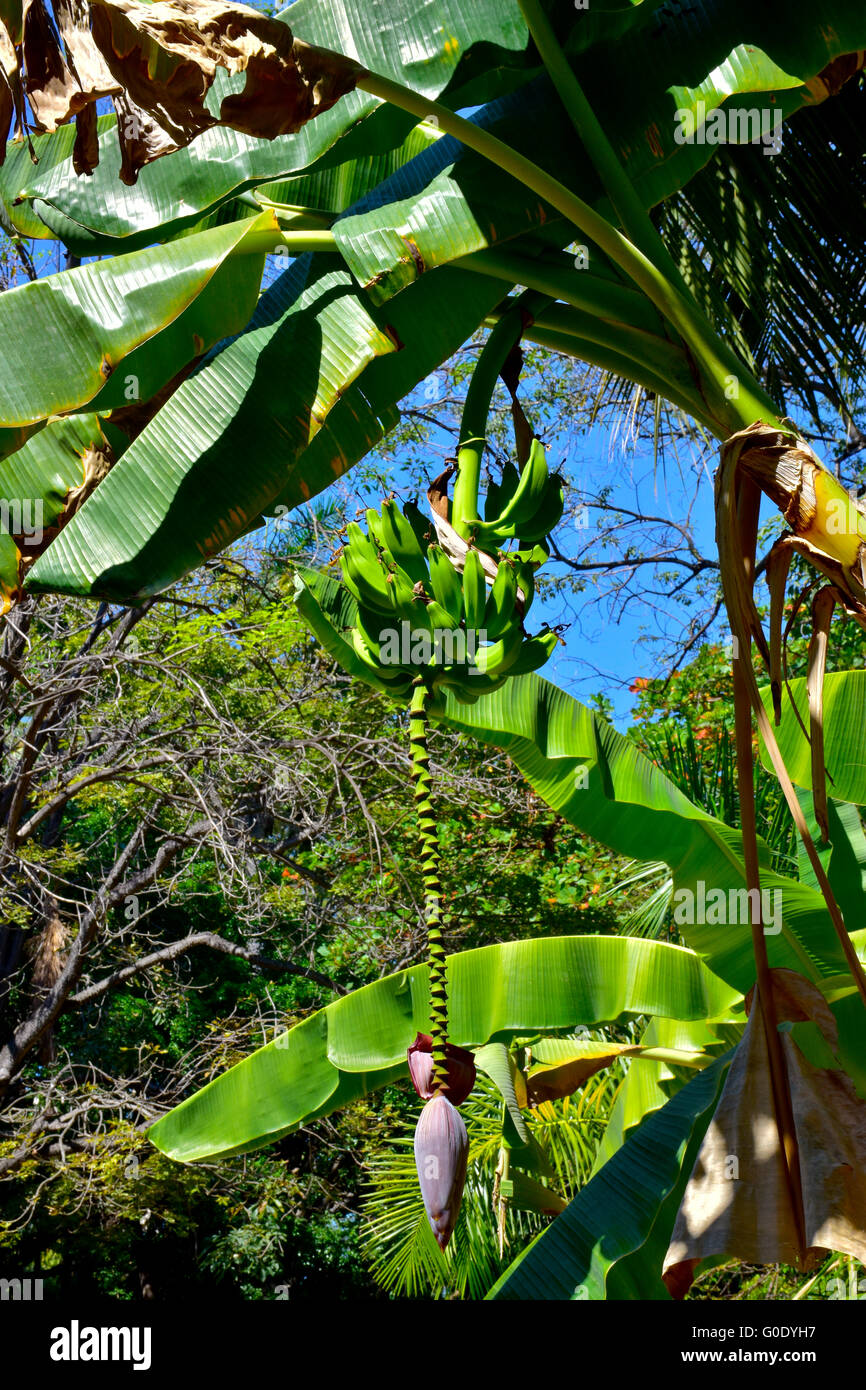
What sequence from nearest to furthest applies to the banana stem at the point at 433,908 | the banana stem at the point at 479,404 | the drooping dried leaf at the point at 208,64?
the banana stem at the point at 433,908, the drooping dried leaf at the point at 208,64, the banana stem at the point at 479,404

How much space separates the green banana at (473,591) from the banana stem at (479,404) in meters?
0.10

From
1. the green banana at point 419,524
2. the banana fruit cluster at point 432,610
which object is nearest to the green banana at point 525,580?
the banana fruit cluster at point 432,610

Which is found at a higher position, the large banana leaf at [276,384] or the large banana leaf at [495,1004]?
the large banana leaf at [276,384]

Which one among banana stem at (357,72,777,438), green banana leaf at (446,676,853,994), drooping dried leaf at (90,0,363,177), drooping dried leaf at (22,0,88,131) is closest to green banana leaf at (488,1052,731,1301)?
green banana leaf at (446,676,853,994)

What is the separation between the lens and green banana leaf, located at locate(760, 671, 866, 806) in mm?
2986

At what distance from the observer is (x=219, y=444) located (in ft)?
7.15

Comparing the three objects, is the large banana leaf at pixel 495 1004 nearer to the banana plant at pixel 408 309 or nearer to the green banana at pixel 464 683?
the banana plant at pixel 408 309

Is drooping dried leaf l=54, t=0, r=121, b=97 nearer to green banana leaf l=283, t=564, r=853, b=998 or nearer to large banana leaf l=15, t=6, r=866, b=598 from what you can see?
large banana leaf l=15, t=6, r=866, b=598

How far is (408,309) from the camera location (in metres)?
2.34

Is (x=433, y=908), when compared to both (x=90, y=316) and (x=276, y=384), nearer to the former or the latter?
(x=276, y=384)

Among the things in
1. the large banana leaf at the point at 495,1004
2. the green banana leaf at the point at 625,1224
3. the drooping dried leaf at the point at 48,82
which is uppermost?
the drooping dried leaf at the point at 48,82

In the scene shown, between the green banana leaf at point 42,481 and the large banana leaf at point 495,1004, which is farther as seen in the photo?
the large banana leaf at point 495,1004

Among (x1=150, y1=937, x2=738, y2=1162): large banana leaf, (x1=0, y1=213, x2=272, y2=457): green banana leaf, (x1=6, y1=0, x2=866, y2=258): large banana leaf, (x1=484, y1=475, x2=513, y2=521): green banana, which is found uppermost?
A: (x1=6, y1=0, x2=866, y2=258): large banana leaf

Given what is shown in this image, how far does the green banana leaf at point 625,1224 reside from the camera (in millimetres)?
2482
